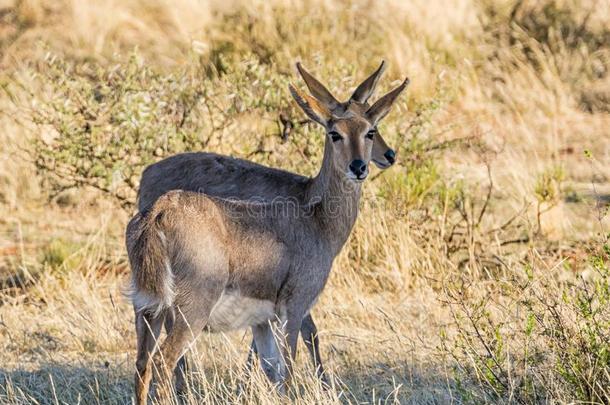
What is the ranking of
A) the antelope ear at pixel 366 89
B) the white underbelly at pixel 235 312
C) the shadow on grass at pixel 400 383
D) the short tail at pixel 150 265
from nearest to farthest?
the short tail at pixel 150 265 → the white underbelly at pixel 235 312 → the shadow on grass at pixel 400 383 → the antelope ear at pixel 366 89

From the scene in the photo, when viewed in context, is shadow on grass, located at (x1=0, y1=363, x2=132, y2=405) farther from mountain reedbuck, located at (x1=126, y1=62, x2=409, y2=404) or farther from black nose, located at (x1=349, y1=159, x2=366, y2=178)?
black nose, located at (x1=349, y1=159, x2=366, y2=178)

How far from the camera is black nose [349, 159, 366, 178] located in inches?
285

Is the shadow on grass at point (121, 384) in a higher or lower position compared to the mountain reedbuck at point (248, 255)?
lower

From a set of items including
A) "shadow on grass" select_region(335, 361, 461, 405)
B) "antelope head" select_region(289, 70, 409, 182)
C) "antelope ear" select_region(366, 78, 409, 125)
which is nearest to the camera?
"shadow on grass" select_region(335, 361, 461, 405)

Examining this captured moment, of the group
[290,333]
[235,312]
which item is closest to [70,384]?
[235,312]

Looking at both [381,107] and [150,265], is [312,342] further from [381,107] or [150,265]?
[150,265]

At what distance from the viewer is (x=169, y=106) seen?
1119cm

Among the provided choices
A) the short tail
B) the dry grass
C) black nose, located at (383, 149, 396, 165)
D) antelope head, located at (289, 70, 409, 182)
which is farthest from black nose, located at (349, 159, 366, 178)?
the short tail

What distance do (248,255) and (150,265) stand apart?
79 centimetres

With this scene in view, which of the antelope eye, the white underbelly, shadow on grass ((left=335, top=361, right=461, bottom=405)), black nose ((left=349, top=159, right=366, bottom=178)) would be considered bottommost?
shadow on grass ((left=335, top=361, right=461, bottom=405))

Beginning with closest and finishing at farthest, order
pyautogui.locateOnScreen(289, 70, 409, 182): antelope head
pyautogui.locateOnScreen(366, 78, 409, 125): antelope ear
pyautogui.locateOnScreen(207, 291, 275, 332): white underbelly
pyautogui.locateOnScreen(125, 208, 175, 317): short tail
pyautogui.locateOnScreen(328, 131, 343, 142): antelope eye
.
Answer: pyautogui.locateOnScreen(125, 208, 175, 317): short tail
pyautogui.locateOnScreen(207, 291, 275, 332): white underbelly
pyautogui.locateOnScreen(289, 70, 409, 182): antelope head
pyautogui.locateOnScreen(328, 131, 343, 142): antelope eye
pyautogui.locateOnScreen(366, 78, 409, 125): antelope ear

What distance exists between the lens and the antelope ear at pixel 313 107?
24.7 ft

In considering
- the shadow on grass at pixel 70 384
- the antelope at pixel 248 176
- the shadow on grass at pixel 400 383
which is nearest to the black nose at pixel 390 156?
the antelope at pixel 248 176

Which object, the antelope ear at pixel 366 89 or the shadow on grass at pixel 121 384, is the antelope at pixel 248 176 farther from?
the shadow on grass at pixel 121 384
